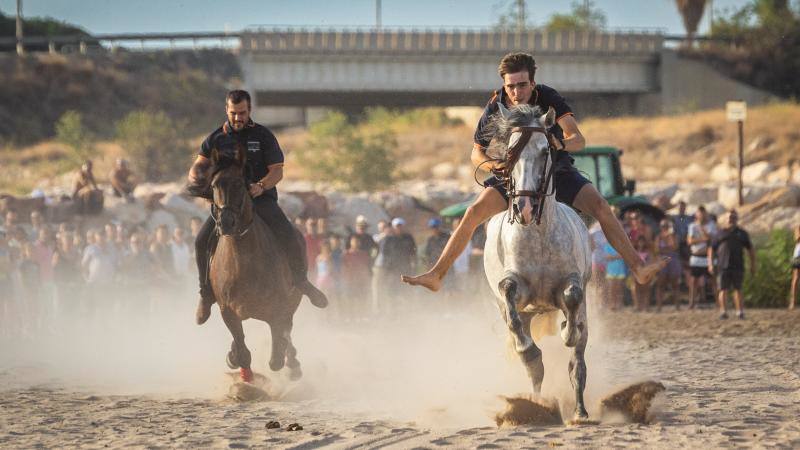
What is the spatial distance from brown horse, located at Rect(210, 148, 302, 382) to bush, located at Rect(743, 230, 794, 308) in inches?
490

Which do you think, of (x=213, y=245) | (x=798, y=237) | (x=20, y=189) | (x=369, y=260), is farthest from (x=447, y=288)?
(x=20, y=189)

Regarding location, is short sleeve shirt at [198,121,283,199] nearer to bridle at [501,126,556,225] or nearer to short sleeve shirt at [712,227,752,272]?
bridle at [501,126,556,225]

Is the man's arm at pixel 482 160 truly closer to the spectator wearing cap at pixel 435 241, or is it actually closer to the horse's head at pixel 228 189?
the horse's head at pixel 228 189

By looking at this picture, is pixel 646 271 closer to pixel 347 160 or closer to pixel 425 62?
pixel 347 160

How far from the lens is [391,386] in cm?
1240

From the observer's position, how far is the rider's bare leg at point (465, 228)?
983 cm

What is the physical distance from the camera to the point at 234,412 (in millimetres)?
10703

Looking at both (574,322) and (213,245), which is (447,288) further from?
(574,322)

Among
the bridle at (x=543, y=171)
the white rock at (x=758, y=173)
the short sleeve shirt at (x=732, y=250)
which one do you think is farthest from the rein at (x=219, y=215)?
the white rock at (x=758, y=173)

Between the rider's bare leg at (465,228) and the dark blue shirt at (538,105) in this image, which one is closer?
the dark blue shirt at (538,105)

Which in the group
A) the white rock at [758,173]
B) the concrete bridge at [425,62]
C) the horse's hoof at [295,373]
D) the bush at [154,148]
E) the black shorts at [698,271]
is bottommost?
the horse's hoof at [295,373]

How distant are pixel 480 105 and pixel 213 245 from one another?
65.5 meters

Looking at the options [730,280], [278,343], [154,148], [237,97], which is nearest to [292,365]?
[278,343]

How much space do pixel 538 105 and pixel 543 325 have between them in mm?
1853
